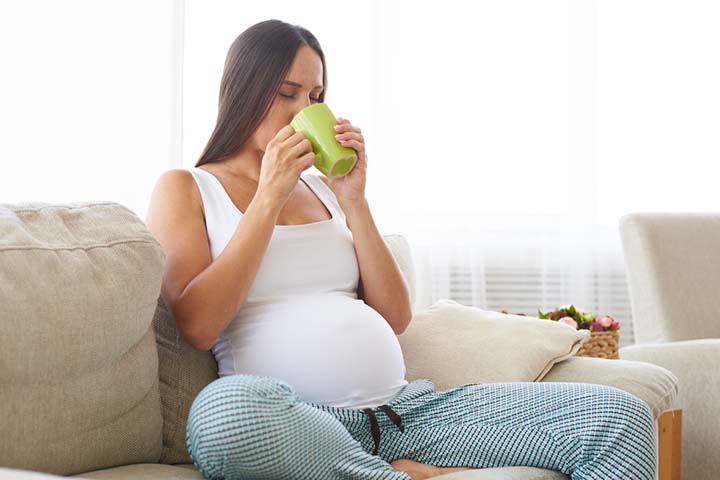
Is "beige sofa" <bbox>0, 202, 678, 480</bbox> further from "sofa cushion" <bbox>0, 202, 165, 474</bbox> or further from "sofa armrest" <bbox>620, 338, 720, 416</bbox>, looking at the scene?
"sofa armrest" <bbox>620, 338, 720, 416</bbox>

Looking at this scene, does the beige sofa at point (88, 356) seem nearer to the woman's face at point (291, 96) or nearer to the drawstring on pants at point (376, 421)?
the drawstring on pants at point (376, 421)

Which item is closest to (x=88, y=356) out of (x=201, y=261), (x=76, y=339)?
(x=76, y=339)

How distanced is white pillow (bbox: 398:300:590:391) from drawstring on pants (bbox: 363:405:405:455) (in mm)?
344

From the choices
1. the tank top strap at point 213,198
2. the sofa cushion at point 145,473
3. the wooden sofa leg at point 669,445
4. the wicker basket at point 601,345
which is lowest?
the wooden sofa leg at point 669,445

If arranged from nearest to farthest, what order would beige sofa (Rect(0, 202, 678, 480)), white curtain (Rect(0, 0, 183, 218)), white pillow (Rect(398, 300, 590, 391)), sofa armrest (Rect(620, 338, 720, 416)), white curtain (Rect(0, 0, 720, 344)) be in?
beige sofa (Rect(0, 202, 678, 480)), white pillow (Rect(398, 300, 590, 391)), sofa armrest (Rect(620, 338, 720, 416)), white curtain (Rect(0, 0, 183, 218)), white curtain (Rect(0, 0, 720, 344))

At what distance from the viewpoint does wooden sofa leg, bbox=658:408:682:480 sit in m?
1.73

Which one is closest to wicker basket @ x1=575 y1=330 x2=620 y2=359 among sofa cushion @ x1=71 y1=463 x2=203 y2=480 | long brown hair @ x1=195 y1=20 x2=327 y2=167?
long brown hair @ x1=195 y1=20 x2=327 y2=167

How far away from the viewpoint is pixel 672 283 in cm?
252

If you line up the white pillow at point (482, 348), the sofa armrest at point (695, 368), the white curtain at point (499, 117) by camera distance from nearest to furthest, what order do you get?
1. the white pillow at point (482, 348)
2. the sofa armrest at point (695, 368)
3. the white curtain at point (499, 117)

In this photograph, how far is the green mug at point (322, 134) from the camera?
1438mm

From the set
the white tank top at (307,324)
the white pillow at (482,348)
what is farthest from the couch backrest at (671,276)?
the white tank top at (307,324)

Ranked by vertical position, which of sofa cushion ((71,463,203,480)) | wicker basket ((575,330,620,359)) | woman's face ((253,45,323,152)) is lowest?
sofa cushion ((71,463,203,480))

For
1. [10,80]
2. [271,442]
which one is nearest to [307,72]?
[271,442]

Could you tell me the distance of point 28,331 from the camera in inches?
45.4
